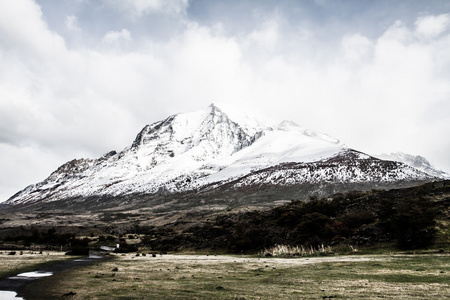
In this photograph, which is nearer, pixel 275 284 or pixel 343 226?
pixel 275 284

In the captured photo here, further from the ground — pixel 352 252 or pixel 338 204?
pixel 338 204

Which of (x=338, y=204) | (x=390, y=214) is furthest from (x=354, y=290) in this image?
(x=338, y=204)

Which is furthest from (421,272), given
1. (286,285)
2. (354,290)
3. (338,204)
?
(338,204)

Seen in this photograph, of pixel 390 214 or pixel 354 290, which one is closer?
pixel 354 290

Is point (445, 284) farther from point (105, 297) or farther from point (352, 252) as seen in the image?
point (352, 252)

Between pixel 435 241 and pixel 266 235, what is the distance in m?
22.0

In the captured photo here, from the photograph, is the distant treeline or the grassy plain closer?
the grassy plain

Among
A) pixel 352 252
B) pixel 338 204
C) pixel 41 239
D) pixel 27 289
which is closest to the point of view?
pixel 27 289

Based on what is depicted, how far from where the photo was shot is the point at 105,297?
14688mm

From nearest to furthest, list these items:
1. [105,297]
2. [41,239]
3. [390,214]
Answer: [105,297] < [390,214] < [41,239]

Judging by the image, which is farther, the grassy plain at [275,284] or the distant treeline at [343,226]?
the distant treeline at [343,226]

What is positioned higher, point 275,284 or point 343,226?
point 343,226

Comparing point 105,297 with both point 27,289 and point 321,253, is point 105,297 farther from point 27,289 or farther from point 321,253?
point 321,253

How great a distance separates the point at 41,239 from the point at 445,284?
2796 inches
